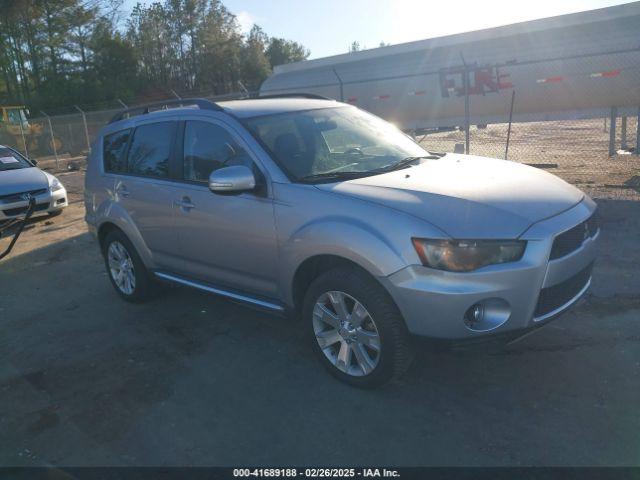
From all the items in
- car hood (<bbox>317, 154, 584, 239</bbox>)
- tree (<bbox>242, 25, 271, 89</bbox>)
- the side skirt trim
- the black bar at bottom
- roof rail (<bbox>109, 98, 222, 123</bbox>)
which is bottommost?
the black bar at bottom

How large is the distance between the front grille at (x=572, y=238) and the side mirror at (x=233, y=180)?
196 cm

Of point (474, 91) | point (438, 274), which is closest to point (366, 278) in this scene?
point (438, 274)

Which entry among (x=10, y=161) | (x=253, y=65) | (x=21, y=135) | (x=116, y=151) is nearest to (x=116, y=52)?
(x=253, y=65)

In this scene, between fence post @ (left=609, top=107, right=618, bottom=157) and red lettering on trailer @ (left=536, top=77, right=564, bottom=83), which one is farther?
fence post @ (left=609, top=107, right=618, bottom=157)

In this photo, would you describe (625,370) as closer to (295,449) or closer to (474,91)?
(295,449)

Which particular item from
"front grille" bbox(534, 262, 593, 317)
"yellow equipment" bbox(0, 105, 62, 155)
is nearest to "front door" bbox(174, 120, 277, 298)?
"front grille" bbox(534, 262, 593, 317)

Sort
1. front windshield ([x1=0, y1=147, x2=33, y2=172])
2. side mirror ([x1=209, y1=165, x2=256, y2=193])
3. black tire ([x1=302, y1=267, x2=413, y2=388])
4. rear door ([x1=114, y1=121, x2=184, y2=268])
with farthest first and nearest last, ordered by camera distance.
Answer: front windshield ([x1=0, y1=147, x2=33, y2=172]) → rear door ([x1=114, y1=121, x2=184, y2=268]) → side mirror ([x1=209, y1=165, x2=256, y2=193]) → black tire ([x1=302, y1=267, x2=413, y2=388])

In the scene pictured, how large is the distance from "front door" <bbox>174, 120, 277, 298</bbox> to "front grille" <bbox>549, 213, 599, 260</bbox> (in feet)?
5.86

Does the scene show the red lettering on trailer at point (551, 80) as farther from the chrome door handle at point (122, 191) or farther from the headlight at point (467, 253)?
the headlight at point (467, 253)

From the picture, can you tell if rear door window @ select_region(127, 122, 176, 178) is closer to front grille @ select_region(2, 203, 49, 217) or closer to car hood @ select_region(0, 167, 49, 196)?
front grille @ select_region(2, 203, 49, 217)

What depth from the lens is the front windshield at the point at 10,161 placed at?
417 inches

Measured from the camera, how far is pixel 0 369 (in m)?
4.32

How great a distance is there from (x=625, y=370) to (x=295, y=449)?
2192 millimetres

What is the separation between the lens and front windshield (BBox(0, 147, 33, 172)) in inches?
417
